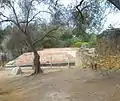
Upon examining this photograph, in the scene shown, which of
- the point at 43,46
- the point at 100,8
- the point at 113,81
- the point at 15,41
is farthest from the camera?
the point at 43,46

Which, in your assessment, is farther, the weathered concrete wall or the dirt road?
the weathered concrete wall

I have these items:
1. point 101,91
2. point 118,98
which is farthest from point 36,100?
point 118,98

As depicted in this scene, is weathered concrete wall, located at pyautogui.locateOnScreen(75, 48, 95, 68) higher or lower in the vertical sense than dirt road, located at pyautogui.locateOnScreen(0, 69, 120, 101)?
higher

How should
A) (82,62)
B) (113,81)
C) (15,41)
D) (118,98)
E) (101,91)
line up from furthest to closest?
1. (15,41)
2. (82,62)
3. (113,81)
4. (101,91)
5. (118,98)

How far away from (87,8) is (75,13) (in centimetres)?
65

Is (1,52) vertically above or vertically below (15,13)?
below

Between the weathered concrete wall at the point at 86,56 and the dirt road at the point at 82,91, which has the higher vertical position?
the weathered concrete wall at the point at 86,56

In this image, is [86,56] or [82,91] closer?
[82,91]

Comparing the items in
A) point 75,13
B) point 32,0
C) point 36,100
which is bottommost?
point 36,100

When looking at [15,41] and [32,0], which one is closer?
[32,0]

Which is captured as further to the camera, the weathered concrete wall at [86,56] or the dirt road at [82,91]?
the weathered concrete wall at [86,56]

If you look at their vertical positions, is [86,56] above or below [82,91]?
above

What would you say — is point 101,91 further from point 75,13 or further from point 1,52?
point 1,52

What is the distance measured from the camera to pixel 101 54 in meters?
19.8
